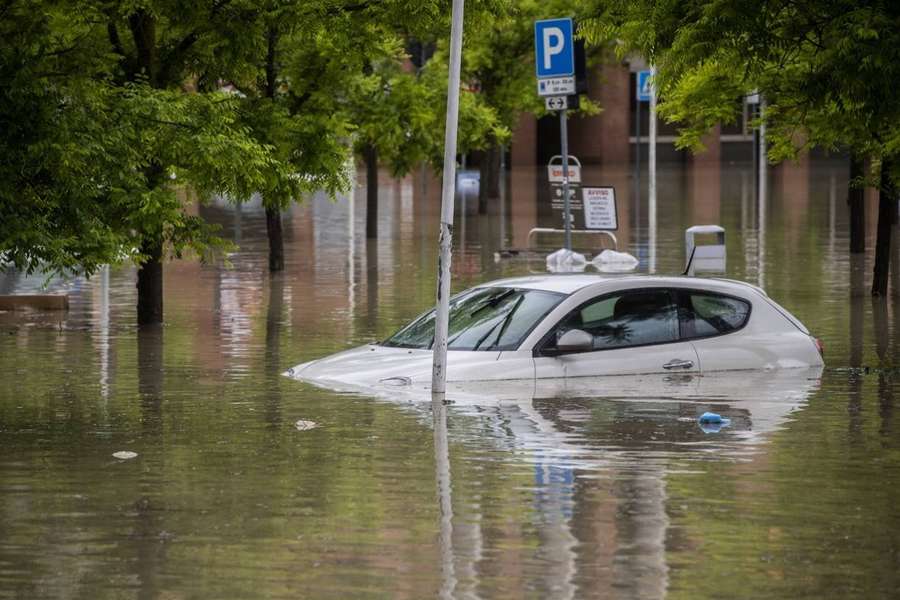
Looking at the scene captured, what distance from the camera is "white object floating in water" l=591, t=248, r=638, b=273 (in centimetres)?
3008

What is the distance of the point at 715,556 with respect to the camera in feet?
27.9

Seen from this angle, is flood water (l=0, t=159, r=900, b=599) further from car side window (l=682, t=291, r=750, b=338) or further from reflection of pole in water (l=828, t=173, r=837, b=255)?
reflection of pole in water (l=828, t=173, r=837, b=255)

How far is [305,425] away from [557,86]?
15.0 metres

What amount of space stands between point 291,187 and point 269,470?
31.1ft

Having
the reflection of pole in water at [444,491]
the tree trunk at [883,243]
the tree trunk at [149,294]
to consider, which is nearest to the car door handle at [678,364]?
the reflection of pole in water at [444,491]

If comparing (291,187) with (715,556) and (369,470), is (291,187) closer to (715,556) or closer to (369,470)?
(369,470)

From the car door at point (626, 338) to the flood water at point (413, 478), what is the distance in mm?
228

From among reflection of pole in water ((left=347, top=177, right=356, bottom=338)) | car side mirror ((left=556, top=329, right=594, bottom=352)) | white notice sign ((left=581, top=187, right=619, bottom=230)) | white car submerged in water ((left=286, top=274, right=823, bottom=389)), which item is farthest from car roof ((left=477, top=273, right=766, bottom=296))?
white notice sign ((left=581, top=187, right=619, bottom=230))

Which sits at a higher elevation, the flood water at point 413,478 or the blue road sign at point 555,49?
the blue road sign at point 555,49

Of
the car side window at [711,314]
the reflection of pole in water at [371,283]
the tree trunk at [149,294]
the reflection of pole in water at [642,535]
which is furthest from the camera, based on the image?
the reflection of pole in water at [371,283]

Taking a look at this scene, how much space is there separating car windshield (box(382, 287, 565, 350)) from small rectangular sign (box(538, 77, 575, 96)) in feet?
38.3

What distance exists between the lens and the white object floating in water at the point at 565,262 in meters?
29.9

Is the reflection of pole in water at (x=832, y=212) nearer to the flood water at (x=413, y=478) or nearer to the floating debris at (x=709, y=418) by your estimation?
the flood water at (x=413, y=478)

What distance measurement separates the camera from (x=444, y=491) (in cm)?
1027
